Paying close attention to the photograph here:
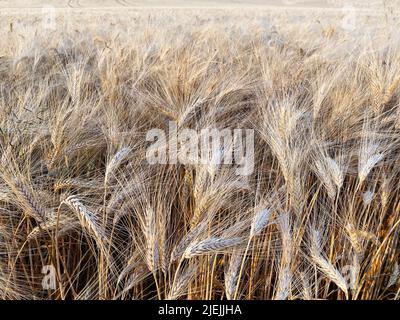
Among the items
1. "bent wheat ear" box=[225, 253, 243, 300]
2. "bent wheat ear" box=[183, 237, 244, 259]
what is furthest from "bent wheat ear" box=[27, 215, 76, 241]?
"bent wheat ear" box=[225, 253, 243, 300]

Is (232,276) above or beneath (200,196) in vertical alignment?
beneath


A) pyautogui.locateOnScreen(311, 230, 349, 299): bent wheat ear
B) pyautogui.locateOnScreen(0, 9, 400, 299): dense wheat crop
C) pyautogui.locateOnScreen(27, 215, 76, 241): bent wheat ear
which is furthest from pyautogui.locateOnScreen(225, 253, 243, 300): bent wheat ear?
pyautogui.locateOnScreen(27, 215, 76, 241): bent wheat ear

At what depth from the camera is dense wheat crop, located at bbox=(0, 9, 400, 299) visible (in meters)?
1.06

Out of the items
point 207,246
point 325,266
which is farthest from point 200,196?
point 325,266

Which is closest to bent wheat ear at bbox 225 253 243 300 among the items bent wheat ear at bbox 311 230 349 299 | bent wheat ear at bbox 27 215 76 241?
bent wheat ear at bbox 311 230 349 299

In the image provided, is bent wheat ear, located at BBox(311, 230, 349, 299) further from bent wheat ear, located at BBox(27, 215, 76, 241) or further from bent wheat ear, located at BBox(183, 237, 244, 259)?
bent wheat ear, located at BBox(27, 215, 76, 241)

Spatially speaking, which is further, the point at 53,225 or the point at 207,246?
the point at 53,225

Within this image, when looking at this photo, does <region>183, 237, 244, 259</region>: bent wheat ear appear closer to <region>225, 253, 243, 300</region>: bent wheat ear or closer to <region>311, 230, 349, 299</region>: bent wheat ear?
<region>225, 253, 243, 300</region>: bent wheat ear

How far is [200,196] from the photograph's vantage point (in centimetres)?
106

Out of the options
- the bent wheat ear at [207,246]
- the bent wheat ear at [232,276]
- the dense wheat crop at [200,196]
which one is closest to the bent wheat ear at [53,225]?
the dense wheat crop at [200,196]

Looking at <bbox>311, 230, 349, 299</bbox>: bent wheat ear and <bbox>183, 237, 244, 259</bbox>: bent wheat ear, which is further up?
<bbox>183, 237, 244, 259</bbox>: bent wheat ear

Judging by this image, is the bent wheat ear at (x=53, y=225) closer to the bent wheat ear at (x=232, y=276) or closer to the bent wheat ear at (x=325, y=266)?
the bent wheat ear at (x=232, y=276)

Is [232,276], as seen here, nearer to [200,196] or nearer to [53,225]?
[200,196]

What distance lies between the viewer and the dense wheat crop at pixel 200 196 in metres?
1.06
